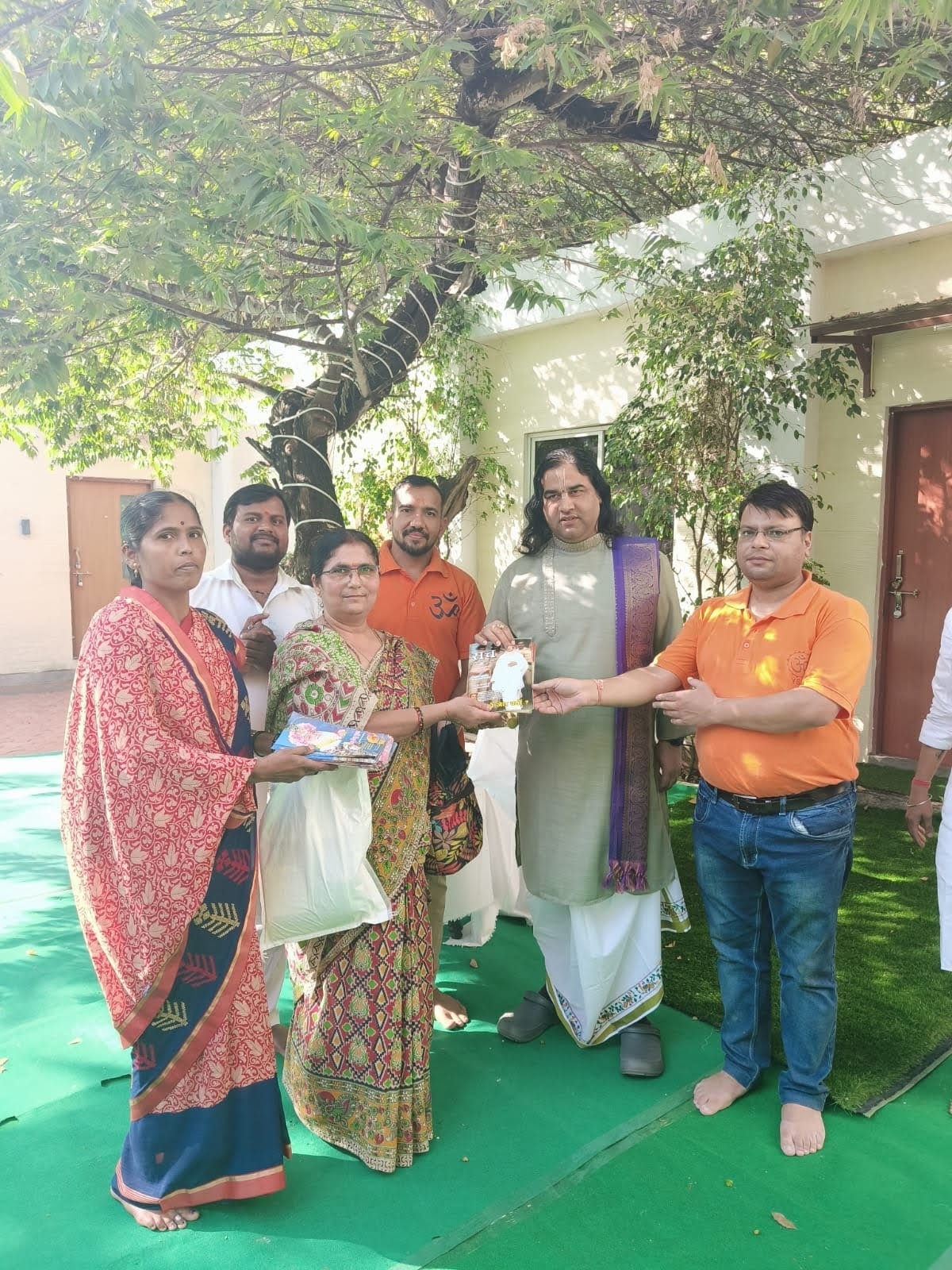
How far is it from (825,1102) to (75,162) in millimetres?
4254

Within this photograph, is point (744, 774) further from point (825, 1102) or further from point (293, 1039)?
point (293, 1039)

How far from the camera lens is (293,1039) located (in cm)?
277

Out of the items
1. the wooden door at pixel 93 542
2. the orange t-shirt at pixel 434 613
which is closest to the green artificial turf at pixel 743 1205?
the orange t-shirt at pixel 434 613

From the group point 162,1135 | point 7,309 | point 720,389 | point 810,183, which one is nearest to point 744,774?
point 162,1135

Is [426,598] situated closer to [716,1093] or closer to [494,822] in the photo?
[494,822]

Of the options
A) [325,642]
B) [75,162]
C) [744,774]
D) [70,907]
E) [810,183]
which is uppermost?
[810,183]

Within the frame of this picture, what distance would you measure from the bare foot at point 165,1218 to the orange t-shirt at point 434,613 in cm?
175

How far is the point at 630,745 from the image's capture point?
3.10 metres

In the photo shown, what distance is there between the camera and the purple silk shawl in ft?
10.1

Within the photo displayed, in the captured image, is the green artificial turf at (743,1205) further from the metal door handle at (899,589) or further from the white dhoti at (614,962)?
the metal door handle at (899,589)

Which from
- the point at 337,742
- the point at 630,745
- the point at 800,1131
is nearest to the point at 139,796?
the point at 337,742

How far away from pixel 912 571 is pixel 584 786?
164 inches

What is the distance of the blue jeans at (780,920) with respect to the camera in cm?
255

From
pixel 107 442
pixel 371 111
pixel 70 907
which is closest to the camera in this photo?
pixel 371 111
